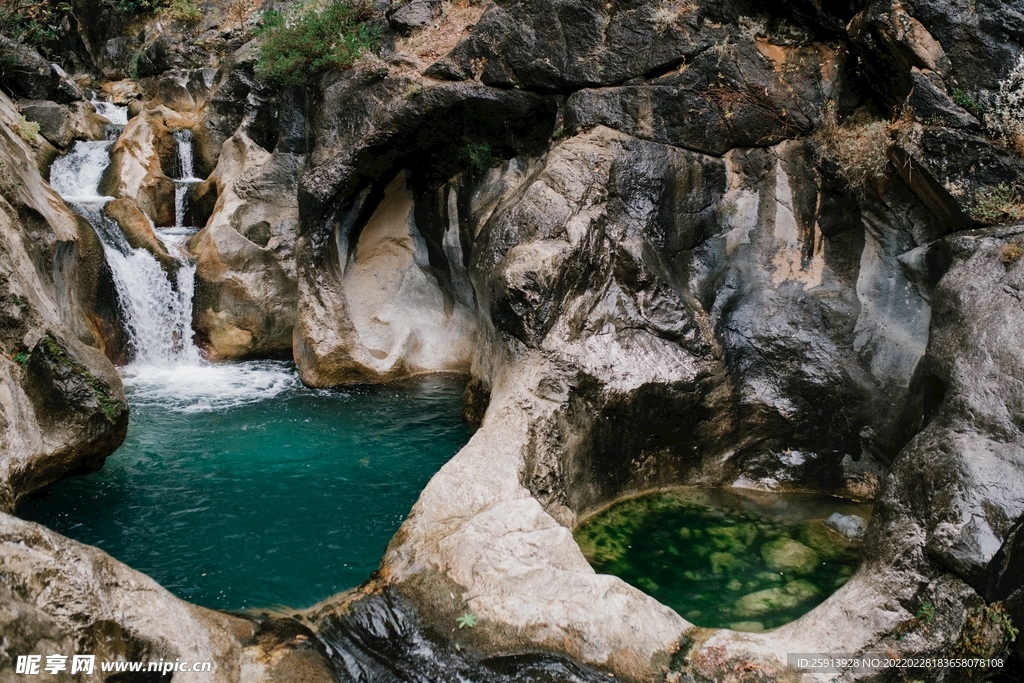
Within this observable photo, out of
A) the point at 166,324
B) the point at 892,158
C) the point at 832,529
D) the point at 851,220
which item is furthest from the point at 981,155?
the point at 166,324

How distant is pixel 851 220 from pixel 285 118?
9567 mm

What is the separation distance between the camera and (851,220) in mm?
8211

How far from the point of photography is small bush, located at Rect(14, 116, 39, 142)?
11.6m

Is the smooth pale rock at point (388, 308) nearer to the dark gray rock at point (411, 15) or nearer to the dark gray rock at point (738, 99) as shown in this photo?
the dark gray rock at point (411, 15)

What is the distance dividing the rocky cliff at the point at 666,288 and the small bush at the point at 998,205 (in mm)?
26

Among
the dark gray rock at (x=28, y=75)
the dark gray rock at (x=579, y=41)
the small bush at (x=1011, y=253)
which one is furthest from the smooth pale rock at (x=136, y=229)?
the small bush at (x=1011, y=253)

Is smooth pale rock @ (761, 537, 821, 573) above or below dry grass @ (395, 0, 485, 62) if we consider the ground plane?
below

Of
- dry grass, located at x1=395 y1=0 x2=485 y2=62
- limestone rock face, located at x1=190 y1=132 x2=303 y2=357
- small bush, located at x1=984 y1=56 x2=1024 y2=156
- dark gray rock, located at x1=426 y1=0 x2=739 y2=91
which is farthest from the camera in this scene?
limestone rock face, located at x1=190 y1=132 x2=303 y2=357

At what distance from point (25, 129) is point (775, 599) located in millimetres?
13579

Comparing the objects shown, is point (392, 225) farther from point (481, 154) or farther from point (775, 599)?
point (775, 599)

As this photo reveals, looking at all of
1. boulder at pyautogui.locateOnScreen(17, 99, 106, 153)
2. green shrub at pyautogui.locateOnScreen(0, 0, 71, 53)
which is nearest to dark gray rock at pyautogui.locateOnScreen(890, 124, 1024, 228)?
boulder at pyautogui.locateOnScreen(17, 99, 106, 153)

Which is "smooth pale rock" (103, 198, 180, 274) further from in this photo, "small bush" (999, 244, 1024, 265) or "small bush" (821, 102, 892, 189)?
"small bush" (999, 244, 1024, 265)

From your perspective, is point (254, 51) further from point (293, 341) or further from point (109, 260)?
point (293, 341)

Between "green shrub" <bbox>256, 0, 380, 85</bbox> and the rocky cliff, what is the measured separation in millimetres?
295
